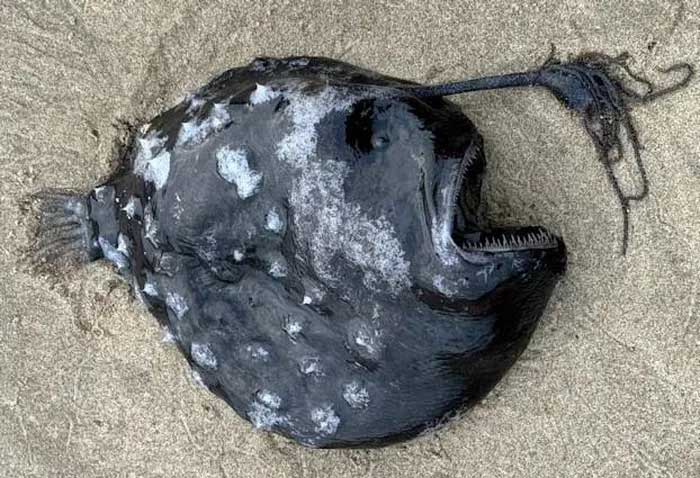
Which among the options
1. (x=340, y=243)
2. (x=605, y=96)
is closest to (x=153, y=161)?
(x=340, y=243)

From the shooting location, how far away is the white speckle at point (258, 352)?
→ 303 cm

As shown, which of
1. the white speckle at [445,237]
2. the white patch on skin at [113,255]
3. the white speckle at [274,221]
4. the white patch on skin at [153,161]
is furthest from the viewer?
the white patch on skin at [113,255]

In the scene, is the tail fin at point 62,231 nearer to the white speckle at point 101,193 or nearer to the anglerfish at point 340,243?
the white speckle at point 101,193

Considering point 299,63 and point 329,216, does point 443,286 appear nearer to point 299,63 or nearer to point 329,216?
point 329,216

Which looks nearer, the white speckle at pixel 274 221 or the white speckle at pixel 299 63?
Answer: the white speckle at pixel 274 221

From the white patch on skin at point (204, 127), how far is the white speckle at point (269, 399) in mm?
913

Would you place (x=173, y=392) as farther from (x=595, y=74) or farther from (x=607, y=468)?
(x=595, y=74)

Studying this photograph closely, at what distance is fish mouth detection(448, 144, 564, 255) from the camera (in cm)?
262

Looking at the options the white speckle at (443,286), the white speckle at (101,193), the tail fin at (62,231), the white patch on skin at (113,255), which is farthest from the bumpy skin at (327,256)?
the tail fin at (62,231)

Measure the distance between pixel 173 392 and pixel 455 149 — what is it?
1.74 m

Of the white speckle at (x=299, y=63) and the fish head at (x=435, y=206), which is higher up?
the white speckle at (x=299, y=63)

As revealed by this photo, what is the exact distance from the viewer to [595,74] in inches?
120

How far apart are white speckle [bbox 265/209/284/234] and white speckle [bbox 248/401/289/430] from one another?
72cm

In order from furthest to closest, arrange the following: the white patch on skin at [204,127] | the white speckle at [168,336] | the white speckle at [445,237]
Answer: the white speckle at [168,336], the white patch on skin at [204,127], the white speckle at [445,237]
